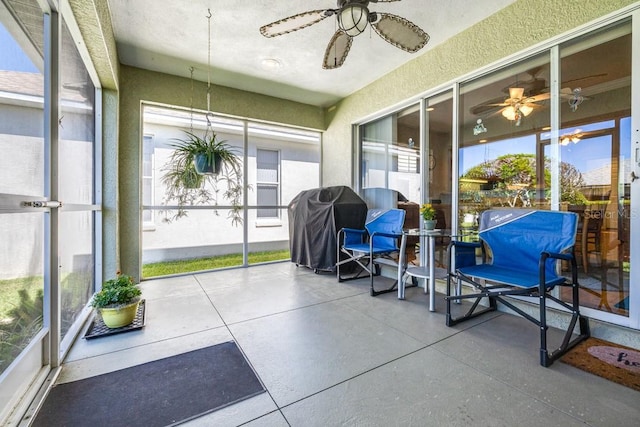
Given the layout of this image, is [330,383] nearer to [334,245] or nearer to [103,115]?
[334,245]

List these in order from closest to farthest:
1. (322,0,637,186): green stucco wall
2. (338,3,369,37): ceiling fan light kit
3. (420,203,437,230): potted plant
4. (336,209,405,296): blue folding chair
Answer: (338,3,369,37): ceiling fan light kit → (322,0,637,186): green stucco wall → (420,203,437,230): potted plant → (336,209,405,296): blue folding chair

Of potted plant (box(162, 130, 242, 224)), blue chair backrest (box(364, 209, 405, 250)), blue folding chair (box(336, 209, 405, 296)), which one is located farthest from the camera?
blue chair backrest (box(364, 209, 405, 250))

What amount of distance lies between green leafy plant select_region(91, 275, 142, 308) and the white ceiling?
8.49 ft

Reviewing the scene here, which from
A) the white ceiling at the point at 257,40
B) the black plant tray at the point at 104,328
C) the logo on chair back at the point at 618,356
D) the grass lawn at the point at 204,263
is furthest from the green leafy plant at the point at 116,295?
the logo on chair back at the point at 618,356

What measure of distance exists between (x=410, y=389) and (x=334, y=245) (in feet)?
8.23

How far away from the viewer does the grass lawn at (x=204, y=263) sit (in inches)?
169

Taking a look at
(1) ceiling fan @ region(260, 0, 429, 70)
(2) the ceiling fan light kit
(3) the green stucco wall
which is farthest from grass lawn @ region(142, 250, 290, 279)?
(2) the ceiling fan light kit

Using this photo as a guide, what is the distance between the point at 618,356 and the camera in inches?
72.6

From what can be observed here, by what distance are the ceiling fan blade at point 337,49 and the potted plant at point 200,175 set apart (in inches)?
62.3

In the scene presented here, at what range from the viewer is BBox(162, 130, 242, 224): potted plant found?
124 inches

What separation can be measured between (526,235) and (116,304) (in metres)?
3.52

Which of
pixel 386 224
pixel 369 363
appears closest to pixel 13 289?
pixel 369 363

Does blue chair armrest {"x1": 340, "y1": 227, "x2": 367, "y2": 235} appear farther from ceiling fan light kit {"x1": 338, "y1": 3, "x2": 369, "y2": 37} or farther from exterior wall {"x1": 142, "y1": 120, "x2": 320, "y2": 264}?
ceiling fan light kit {"x1": 338, "y1": 3, "x2": 369, "y2": 37}

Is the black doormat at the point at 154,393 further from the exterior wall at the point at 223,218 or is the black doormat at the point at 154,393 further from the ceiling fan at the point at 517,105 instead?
the ceiling fan at the point at 517,105
